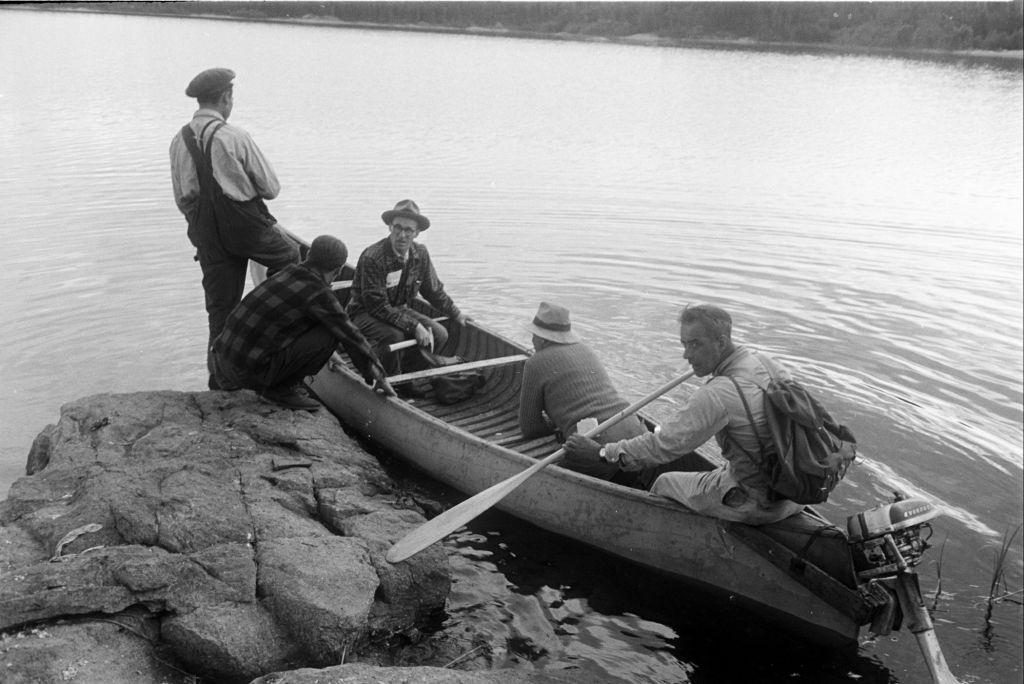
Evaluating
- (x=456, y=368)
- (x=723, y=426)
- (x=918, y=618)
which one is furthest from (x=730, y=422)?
(x=456, y=368)

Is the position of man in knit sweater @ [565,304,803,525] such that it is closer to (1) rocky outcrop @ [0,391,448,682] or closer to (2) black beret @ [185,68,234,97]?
(1) rocky outcrop @ [0,391,448,682]

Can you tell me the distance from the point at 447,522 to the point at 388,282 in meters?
3.17

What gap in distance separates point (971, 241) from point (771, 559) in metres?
11.8

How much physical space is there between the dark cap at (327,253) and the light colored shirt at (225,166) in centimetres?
85

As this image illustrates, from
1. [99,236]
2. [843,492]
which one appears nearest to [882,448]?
[843,492]

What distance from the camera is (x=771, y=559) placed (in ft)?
16.9

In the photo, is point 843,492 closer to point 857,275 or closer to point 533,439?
point 533,439

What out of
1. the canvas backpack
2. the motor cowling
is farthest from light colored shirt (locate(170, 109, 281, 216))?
the motor cowling

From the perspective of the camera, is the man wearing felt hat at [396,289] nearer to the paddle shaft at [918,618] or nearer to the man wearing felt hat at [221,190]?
the man wearing felt hat at [221,190]

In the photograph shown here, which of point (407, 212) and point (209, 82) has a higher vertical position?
point (209, 82)

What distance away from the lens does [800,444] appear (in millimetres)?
4660

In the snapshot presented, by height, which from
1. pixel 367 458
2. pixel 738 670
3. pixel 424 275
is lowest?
pixel 738 670

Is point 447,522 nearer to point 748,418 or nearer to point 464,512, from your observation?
point 464,512

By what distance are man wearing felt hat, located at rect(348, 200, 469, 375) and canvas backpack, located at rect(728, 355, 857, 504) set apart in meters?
3.81
